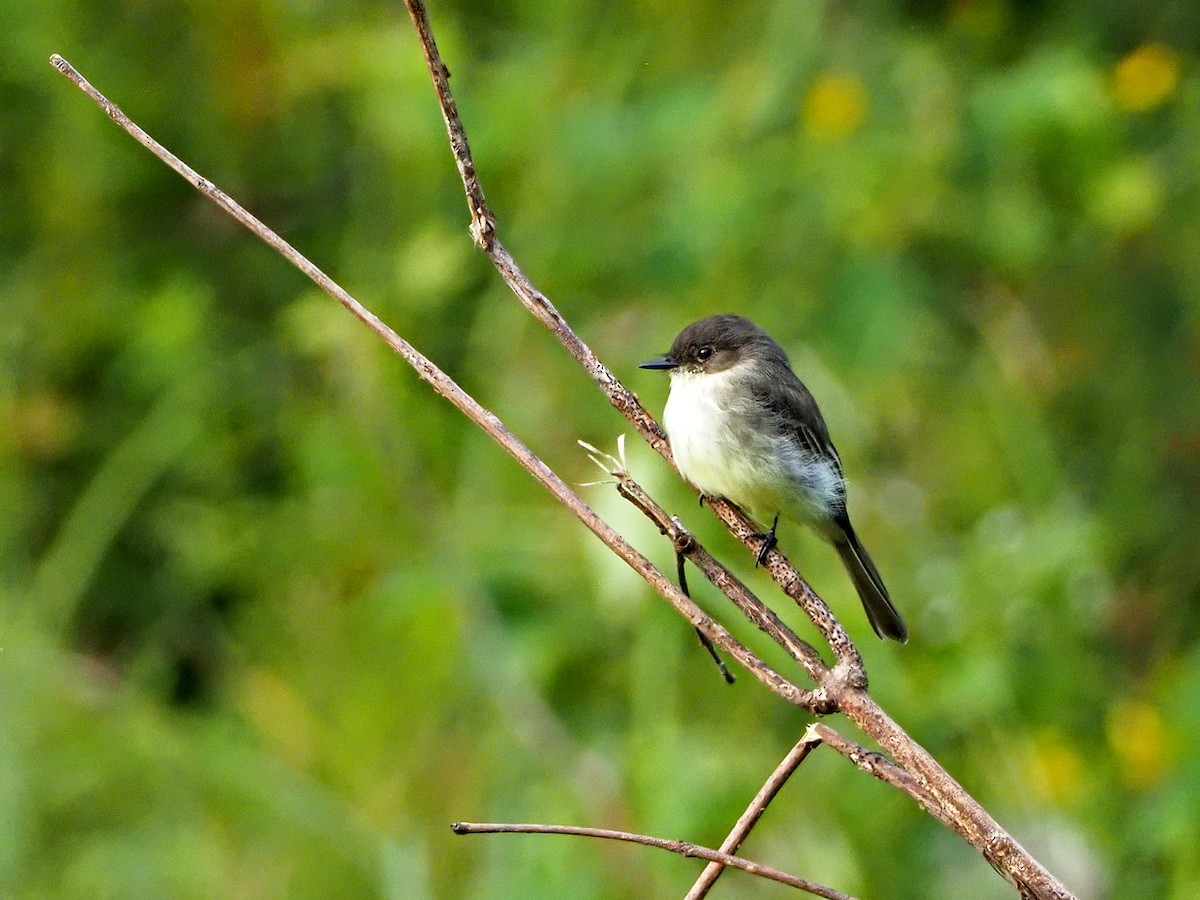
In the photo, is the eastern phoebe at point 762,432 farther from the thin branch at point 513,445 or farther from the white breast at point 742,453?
the thin branch at point 513,445

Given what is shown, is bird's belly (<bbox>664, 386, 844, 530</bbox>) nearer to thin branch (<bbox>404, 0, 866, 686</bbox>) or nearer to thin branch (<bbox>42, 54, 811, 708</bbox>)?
thin branch (<bbox>404, 0, 866, 686</bbox>)

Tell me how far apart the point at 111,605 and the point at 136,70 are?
1955 millimetres

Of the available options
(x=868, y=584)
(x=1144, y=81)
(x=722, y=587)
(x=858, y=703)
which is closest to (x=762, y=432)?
(x=868, y=584)

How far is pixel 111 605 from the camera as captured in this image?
506cm

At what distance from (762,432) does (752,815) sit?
6.70ft

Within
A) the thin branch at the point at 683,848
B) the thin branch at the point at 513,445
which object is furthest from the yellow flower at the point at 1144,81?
the thin branch at the point at 683,848

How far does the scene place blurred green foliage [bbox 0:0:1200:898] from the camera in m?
3.89

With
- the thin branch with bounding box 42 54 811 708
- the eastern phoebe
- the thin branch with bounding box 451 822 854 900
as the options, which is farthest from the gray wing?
the thin branch with bounding box 451 822 854 900

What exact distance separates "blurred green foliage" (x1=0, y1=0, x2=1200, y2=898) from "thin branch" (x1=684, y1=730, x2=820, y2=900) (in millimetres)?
2019

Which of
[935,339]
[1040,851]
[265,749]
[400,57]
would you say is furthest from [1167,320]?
[265,749]

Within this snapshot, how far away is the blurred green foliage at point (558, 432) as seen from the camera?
3887 mm

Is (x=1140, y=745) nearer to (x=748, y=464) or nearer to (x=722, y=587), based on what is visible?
(x=748, y=464)

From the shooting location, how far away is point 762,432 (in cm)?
342

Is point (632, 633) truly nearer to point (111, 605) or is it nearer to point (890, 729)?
point (111, 605)
